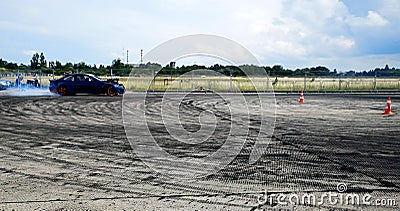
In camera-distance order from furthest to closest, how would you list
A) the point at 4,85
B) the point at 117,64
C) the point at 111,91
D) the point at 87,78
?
the point at 117,64, the point at 4,85, the point at 87,78, the point at 111,91

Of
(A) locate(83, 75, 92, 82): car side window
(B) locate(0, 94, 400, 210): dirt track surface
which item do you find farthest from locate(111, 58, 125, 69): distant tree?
(B) locate(0, 94, 400, 210): dirt track surface

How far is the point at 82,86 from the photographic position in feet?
81.0

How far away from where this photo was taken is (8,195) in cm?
458

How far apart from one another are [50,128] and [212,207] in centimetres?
744

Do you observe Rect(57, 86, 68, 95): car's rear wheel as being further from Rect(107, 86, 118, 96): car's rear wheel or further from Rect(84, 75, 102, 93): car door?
Rect(107, 86, 118, 96): car's rear wheel

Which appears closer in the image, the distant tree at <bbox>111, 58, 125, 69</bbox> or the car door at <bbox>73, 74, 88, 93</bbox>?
the car door at <bbox>73, 74, 88, 93</bbox>

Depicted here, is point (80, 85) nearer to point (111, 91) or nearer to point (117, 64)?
point (111, 91)

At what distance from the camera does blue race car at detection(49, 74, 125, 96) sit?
80.7ft

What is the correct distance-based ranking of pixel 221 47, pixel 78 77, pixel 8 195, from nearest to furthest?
pixel 8 195 < pixel 221 47 < pixel 78 77

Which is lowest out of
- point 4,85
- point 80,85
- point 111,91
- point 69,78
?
→ point 111,91

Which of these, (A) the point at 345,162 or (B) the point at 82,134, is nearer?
(A) the point at 345,162

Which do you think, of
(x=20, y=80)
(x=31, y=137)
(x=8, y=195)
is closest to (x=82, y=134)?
(x=31, y=137)

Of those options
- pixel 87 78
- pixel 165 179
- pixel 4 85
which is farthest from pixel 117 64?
pixel 165 179

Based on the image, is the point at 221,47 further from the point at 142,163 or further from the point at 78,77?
the point at 78,77
